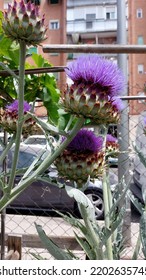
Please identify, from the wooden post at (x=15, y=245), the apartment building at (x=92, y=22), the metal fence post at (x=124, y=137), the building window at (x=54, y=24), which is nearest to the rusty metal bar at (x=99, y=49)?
the metal fence post at (x=124, y=137)

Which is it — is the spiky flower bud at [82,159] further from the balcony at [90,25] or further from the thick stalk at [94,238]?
the balcony at [90,25]

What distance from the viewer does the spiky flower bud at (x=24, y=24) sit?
2.80 feet

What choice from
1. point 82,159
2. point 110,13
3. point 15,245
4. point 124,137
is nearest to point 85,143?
point 82,159

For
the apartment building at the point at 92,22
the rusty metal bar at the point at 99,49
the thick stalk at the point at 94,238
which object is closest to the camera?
the thick stalk at the point at 94,238

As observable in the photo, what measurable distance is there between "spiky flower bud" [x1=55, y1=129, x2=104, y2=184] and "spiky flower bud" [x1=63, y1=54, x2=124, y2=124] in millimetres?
131

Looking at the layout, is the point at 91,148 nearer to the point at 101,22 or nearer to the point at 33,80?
the point at 33,80

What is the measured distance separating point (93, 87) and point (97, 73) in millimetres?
37

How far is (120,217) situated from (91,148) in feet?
0.68

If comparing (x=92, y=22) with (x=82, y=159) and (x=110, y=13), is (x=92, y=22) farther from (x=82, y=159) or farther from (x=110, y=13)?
(x=82, y=159)

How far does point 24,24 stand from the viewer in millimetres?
864

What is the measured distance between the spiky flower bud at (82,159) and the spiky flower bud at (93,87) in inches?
5.2

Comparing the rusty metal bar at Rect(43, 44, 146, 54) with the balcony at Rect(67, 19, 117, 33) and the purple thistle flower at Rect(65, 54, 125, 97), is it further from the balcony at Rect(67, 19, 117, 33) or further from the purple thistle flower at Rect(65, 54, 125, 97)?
the balcony at Rect(67, 19, 117, 33)

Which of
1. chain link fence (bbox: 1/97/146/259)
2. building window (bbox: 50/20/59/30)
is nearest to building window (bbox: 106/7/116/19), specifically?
building window (bbox: 50/20/59/30)
